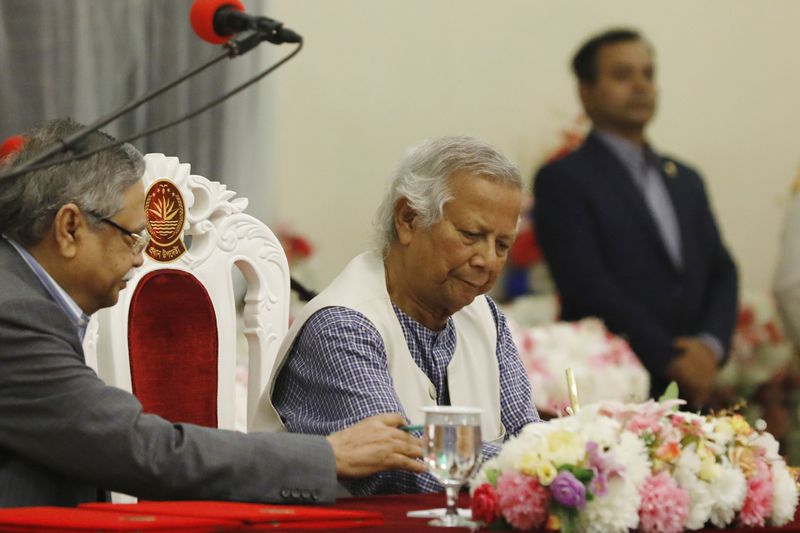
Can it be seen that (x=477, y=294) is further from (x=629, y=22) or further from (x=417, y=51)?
(x=629, y=22)

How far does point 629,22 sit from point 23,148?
449 centimetres

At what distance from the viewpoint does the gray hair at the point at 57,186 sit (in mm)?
2020

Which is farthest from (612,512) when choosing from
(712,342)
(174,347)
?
(712,342)

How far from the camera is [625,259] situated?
489cm

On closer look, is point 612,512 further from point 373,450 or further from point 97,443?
point 97,443

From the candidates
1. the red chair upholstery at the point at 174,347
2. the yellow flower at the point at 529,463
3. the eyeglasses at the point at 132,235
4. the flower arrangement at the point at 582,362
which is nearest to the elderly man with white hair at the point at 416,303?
the red chair upholstery at the point at 174,347

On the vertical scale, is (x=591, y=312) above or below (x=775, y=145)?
below

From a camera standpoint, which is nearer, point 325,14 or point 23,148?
point 23,148

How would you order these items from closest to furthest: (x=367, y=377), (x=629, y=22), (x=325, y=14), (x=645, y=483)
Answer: (x=645, y=483)
(x=367, y=377)
(x=325, y=14)
(x=629, y=22)

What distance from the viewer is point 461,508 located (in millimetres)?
1986

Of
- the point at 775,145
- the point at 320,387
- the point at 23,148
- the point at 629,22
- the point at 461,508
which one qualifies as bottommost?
the point at 461,508

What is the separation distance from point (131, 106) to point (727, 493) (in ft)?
3.02

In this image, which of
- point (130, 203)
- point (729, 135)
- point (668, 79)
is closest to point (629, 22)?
point (668, 79)

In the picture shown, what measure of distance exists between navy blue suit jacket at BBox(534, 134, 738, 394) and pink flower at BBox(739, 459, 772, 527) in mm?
2923
